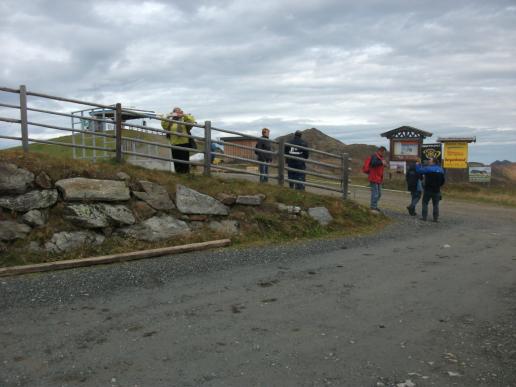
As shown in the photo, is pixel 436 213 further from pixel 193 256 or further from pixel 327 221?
pixel 193 256

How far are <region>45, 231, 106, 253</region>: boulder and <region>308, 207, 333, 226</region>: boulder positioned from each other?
4775 mm

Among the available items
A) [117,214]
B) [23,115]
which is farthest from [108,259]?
[23,115]

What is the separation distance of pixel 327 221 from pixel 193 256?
397cm

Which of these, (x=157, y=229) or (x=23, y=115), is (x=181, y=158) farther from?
(x=23, y=115)

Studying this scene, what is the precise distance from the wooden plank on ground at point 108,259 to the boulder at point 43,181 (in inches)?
65.6

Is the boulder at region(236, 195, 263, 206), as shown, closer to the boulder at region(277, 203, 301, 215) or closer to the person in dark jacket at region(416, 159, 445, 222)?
the boulder at region(277, 203, 301, 215)

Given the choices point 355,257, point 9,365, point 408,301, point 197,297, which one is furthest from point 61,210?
point 408,301

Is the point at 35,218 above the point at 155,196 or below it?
below

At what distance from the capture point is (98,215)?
8.18 m

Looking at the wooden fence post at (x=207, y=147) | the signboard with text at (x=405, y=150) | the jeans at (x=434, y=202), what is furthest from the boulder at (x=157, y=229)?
the signboard with text at (x=405, y=150)

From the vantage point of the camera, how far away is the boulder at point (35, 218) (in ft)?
25.0

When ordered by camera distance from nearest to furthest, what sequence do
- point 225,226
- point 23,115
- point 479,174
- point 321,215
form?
1. point 23,115
2. point 225,226
3. point 321,215
4. point 479,174

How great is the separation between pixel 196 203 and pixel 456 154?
1750cm

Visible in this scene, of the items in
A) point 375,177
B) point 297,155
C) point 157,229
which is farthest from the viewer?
point 297,155
